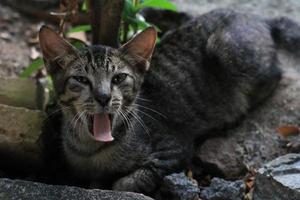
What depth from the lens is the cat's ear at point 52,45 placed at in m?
3.69

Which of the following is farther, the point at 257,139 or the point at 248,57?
the point at 248,57

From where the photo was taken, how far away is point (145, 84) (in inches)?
177

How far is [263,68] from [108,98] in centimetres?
186

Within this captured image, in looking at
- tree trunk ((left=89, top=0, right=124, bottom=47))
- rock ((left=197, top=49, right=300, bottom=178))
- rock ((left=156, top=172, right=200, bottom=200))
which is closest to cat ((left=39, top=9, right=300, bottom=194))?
rock ((left=197, top=49, right=300, bottom=178))

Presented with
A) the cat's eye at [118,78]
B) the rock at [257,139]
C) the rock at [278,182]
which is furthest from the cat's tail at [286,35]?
the cat's eye at [118,78]

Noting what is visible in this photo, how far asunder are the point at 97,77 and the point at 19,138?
0.73 m

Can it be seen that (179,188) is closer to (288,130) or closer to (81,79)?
(81,79)

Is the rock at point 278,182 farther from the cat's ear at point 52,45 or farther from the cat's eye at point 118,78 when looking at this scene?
the cat's ear at point 52,45

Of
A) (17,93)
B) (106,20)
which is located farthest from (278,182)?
(17,93)

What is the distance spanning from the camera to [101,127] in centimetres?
362

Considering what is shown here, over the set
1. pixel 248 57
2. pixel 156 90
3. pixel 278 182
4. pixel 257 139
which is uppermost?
pixel 248 57

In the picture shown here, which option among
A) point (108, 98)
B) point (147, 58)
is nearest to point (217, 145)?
point (147, 58)

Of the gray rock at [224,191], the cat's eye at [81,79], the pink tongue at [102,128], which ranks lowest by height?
the gray rock at [224,191]

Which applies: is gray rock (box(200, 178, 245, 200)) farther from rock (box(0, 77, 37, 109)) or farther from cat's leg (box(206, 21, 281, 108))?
rock (box(0, 77, 37, 109))
